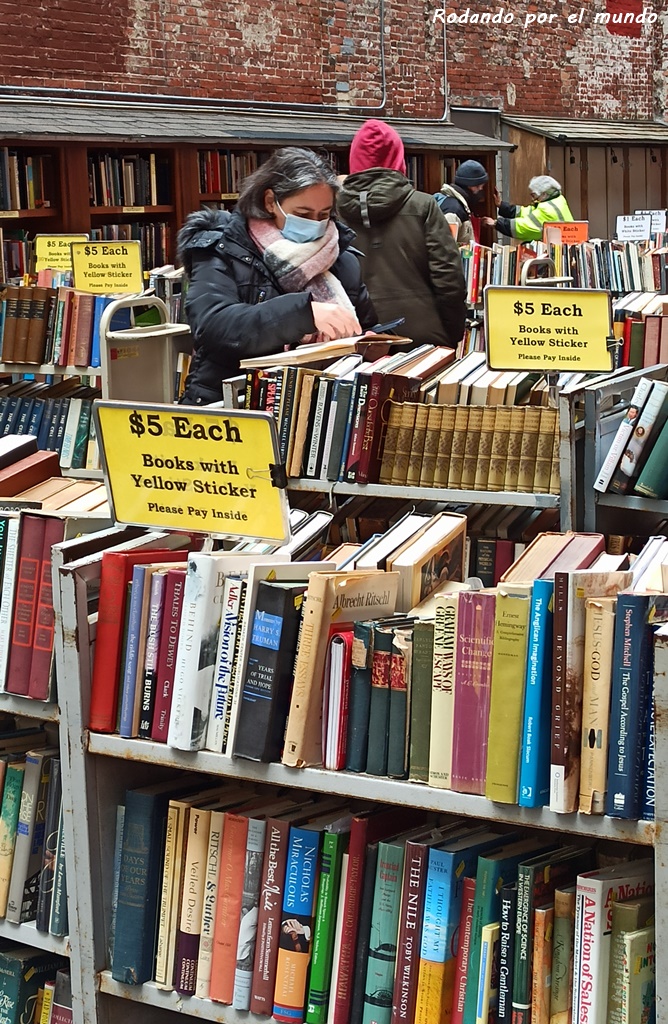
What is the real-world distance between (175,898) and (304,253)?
2035 millimetres

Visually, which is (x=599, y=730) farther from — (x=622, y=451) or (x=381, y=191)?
(x=381, y=191)

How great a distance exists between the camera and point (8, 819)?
2.32m

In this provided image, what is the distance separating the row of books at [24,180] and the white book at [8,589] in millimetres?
7322

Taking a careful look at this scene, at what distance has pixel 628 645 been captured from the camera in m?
1.64

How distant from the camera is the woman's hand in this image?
3.63m

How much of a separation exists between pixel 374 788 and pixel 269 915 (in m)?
0.30

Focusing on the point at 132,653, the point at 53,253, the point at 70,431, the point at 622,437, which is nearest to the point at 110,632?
the point at 132,653

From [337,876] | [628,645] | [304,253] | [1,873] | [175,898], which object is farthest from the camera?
[304,253]

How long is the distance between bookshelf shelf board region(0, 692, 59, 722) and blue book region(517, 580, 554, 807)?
83cm

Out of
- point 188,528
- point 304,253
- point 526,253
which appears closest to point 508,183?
point 526,253

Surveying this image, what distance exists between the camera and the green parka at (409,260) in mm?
4805

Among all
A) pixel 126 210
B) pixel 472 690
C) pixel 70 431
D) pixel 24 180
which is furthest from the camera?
pixel 126 210

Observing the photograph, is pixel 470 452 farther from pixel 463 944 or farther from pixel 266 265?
pixel 463 944

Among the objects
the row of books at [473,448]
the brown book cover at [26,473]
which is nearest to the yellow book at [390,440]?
the row of books at [473,448]
